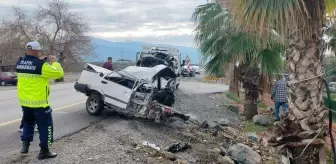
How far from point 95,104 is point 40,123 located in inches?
206

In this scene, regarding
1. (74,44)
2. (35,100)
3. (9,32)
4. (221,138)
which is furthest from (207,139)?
(9,32)

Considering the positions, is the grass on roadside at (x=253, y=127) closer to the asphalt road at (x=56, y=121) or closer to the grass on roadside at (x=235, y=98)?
the asphalt road at (x=56, y=121)

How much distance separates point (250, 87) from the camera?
48.9 feet

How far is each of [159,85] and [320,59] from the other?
5599 millimetres

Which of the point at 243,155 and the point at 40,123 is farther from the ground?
the point at 40,123

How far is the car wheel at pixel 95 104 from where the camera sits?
37.0ft

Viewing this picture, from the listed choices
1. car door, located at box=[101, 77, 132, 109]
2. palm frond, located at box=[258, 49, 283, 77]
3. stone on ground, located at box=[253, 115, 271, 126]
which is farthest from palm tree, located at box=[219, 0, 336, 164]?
stone on ground, located at box=[253, 115, 271, 126]

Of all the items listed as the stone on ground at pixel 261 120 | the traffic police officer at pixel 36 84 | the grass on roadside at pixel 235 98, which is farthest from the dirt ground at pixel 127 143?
the grass on roadside at pixel 235 98

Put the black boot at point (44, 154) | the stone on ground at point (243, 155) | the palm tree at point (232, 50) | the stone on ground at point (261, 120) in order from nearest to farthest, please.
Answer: the black boot at point (44, 154) → the stone on ground at point (243, 155) → the palm tree at point (232, 50) → the stone on ground at point (261, 120)

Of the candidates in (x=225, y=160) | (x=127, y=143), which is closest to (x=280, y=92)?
(x=225, y=160)

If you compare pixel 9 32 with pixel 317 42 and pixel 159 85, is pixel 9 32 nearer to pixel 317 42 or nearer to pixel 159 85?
pixel 159 85

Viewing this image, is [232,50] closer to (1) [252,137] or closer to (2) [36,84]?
(1) [252,137]

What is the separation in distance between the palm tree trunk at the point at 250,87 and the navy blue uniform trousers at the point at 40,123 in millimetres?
9445

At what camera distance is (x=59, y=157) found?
658 centimetres
